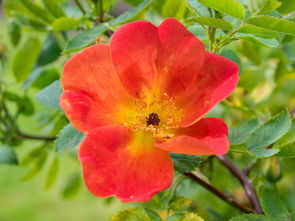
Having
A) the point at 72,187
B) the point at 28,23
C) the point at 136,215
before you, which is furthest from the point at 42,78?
the point at 72,187

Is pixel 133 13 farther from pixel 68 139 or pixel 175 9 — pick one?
pixel 68 139

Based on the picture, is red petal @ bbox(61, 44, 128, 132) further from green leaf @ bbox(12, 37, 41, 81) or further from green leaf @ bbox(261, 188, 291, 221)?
green leaf @ bbox(12, 37, 41, 81)

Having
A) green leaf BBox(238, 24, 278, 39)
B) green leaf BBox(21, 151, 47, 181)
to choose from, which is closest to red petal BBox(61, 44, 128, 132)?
green leaf BBox(238, 24, 278, 39)

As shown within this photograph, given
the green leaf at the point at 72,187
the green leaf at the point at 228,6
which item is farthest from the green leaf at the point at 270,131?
the green leaf at the point at 72,187

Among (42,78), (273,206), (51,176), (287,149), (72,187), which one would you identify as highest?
(42,78)

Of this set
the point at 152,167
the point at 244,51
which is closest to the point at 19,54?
the point at 244,51

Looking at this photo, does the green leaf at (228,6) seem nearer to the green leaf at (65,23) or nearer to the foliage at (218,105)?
the foliage at (218,105)

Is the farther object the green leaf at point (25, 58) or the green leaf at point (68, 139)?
the green leaf at point (25, 58)
